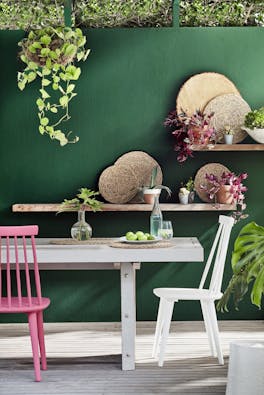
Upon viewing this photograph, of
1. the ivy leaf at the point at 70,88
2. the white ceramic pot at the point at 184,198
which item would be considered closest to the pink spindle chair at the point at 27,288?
the ivy leaf at the point at 70,88

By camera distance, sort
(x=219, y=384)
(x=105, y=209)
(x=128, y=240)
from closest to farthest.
→ (x=219, y=384)
(x=128, y=240)
(x=105, y=209)

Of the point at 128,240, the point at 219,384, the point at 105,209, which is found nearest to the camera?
the point at 219,384

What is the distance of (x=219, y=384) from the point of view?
4344 mm

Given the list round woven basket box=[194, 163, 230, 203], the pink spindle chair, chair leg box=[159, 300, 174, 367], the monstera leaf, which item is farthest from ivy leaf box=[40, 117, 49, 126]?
the monstera leaf

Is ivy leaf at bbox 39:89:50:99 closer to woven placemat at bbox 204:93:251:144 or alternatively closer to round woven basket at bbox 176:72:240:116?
round woven basket at bbox 176:72:240:116

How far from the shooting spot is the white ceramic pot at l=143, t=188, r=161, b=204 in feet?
19.0

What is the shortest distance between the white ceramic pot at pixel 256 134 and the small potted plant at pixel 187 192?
59 centimetres

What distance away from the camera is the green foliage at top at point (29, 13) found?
19.8 ft

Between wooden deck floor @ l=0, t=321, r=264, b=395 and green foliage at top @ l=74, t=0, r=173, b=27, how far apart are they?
241 cm

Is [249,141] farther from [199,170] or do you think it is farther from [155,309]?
[155,309]

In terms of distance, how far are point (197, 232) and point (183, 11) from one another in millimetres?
1771

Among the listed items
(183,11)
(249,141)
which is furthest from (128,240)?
(183,11)

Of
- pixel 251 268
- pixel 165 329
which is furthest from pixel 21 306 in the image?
pixel 251 268

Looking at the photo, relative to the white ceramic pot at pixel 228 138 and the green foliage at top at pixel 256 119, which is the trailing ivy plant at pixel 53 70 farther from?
the green foliage at top at pixel 256 119
